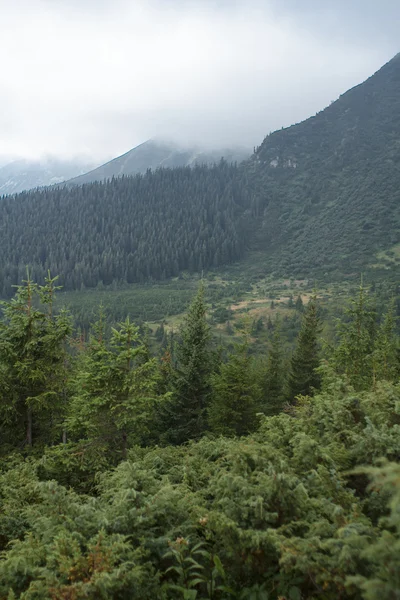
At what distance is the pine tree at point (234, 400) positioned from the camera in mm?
18141

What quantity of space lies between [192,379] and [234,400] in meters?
2.70

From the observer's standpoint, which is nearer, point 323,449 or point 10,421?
point 323,449

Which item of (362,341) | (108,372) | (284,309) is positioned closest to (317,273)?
(284,309)

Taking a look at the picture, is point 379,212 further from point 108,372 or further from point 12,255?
point 108,372

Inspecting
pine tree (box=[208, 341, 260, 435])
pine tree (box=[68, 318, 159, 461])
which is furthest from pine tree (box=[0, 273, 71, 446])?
pine tree (box=[208, 341, 260, 435])

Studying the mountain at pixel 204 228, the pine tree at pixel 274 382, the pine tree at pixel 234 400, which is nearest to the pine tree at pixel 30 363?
the pine tree at pixel 234 400

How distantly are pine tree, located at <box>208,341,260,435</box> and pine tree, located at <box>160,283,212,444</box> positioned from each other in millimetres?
803

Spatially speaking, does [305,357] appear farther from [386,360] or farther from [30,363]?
[30,363]

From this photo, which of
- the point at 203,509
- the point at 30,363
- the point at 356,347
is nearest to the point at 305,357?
the point at 356,347

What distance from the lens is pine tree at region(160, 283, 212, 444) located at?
62.8ft

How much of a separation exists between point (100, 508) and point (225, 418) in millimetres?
13267

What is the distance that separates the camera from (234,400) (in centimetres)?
1805

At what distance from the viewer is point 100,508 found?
554 cm

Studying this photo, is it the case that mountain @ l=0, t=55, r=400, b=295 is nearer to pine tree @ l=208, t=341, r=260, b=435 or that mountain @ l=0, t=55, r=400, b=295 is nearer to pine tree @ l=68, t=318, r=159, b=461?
pine tree @ l=208, t=341, r=260, b=435
